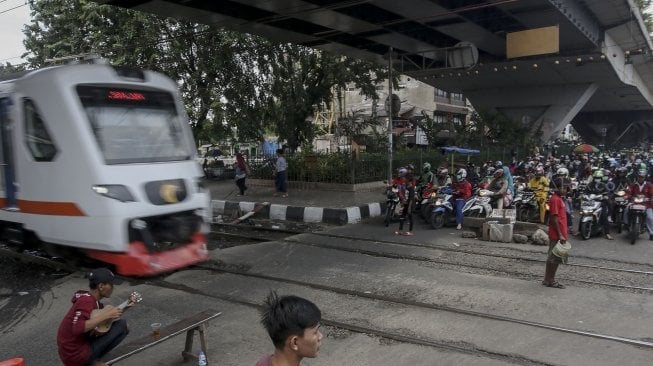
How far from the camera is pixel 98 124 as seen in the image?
21.0 ft

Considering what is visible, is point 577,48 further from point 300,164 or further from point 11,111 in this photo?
point 11,111

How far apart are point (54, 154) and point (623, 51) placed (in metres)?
27.0

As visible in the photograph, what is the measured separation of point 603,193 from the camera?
11.4 m

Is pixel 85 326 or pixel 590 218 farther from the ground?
pixel 85 326

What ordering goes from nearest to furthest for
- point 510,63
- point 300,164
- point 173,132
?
point 173,132
point 300,164
point 510,63

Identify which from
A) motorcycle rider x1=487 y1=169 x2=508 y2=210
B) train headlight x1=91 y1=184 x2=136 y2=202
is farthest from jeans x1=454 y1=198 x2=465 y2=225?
train headlight x1=91 y1=184 x2=136 y2=202

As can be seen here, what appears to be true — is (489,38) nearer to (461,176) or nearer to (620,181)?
(620,181)

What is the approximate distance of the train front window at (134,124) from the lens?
6383mm

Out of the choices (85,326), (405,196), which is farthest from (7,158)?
(405,196)

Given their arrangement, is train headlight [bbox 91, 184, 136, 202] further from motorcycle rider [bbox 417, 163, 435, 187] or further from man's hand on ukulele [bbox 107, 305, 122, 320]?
motorcycle rider [bbox 417, 163, 435, 187]

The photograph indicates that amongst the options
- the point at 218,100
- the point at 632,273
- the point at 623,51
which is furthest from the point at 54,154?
the point at 623,51

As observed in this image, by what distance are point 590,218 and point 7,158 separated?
10.9 m

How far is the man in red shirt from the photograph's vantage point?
12.5 feet

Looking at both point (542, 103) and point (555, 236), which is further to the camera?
point (542, 103)
